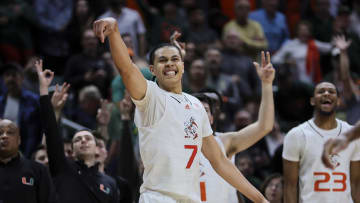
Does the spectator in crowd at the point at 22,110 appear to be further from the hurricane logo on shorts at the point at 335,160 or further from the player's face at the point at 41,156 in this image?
the hurricane logo on shorts at the point at 335,160

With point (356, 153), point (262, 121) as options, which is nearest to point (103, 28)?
point (262, 121)

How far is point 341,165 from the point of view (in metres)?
7.59

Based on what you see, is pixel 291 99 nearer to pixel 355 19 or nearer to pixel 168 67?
pixel 355 19

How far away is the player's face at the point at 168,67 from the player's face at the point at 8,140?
8.31ft

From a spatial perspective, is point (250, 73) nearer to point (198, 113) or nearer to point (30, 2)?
point (30, 2)

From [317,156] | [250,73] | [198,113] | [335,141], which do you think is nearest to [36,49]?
[250,73]

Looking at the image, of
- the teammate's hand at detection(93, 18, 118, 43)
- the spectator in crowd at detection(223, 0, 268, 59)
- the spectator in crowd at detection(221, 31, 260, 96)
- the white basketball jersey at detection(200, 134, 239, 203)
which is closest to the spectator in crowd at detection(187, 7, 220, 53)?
the spectator in crowd at detection(223, 0, 268, 59)

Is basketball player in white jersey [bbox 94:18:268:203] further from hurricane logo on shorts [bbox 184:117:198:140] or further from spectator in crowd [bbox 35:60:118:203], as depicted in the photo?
spectator in crowd [bbox 35:60:118:203]

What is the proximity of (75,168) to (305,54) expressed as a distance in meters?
6.73

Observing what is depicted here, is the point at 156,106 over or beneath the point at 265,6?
beneath

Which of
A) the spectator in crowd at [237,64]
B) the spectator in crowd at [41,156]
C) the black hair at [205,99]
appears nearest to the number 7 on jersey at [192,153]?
the black hair at [205,99]

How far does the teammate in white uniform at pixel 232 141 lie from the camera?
656 centimetres

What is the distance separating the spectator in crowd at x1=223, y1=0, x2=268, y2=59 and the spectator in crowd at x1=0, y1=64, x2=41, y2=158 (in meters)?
4.85

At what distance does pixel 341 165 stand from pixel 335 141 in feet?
11.2
